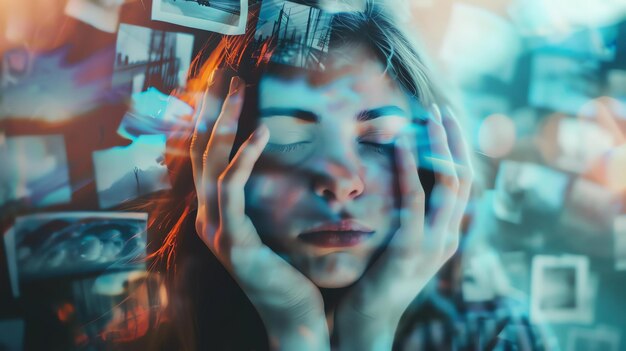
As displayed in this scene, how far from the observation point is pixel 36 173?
1.15 metres

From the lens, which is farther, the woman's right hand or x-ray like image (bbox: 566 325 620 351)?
x-ray like image (bbox: 566 325 620 351)

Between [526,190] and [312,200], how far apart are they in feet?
1.80

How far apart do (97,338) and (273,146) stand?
23.7 inches

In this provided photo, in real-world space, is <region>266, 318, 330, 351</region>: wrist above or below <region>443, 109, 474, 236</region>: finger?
below

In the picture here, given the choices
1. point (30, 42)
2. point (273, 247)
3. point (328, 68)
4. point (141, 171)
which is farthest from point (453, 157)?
point (30, 42)

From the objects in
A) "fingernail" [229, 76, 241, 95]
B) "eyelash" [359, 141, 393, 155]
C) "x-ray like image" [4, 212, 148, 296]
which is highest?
"fingernail" [229, 76, 241, 95]

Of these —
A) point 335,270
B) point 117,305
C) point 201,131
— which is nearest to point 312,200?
point 335,270

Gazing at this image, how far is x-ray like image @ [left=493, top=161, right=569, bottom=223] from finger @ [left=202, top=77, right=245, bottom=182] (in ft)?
2.14

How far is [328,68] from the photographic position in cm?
116

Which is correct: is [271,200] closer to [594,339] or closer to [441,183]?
[441,183]

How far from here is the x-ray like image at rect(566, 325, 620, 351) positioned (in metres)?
1.30

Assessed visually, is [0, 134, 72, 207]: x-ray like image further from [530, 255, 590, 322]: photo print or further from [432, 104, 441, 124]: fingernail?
[530, 255, 590, 322]: photo print

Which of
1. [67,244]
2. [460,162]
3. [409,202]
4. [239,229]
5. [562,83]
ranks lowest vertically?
[67,244]

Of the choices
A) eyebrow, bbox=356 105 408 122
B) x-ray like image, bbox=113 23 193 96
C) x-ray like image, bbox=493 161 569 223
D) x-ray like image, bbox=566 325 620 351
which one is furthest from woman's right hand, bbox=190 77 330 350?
x-ray like image, bbox=566 325 620 351
